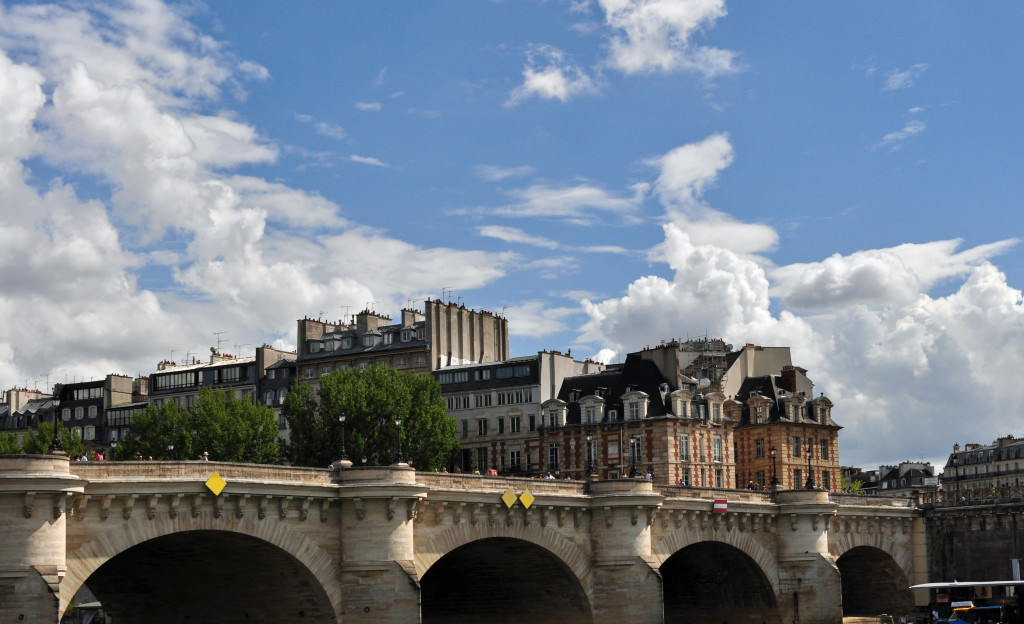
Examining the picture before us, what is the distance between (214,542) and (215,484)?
21.1 ft

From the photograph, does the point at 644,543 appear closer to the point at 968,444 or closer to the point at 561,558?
the point at 561,558

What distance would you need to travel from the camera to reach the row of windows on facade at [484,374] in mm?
118938

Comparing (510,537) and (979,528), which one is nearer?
(510,537)

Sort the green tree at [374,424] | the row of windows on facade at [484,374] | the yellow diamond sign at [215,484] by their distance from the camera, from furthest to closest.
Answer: the row of windows on facade at [484,374]
the green tree at [374,424]
the yellow diamond sign at [215,484]

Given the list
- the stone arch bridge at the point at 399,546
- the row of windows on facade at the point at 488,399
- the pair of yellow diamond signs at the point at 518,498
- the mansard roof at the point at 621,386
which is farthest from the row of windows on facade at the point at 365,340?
the pair of yellow diamond signs at the point at 518,498

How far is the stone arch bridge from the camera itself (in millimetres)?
49469

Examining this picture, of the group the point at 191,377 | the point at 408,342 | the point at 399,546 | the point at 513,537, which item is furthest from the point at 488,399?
the point at 399,546

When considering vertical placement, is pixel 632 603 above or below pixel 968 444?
below

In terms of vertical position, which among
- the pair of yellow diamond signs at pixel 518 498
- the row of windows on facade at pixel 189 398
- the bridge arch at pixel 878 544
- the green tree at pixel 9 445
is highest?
the row of windows on facade at pixel 189 398

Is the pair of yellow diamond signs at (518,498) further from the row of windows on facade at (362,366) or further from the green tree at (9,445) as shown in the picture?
the green tree at (9,445)

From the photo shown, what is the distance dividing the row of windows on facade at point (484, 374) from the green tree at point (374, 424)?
1225cm

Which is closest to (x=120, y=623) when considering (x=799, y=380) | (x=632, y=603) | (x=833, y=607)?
(x=632, y=603)

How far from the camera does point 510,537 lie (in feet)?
209

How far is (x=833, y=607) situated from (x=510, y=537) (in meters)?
23.2
